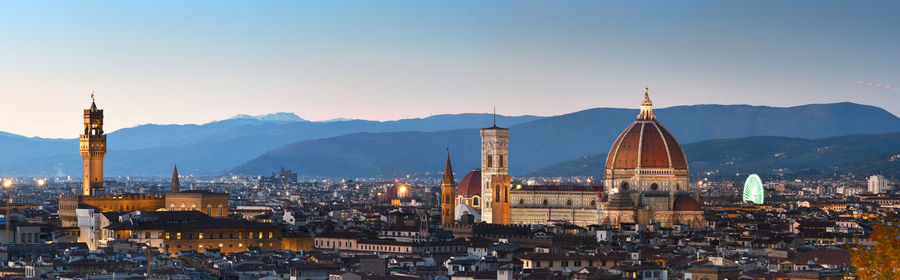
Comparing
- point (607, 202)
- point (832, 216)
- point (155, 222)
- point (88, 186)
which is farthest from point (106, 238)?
point (832, 216)

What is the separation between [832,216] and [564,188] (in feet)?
87.8

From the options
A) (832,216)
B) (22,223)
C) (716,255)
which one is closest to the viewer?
(716,255)

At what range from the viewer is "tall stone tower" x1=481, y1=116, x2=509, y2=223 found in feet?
459

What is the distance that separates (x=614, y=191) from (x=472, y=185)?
18907 millimetres

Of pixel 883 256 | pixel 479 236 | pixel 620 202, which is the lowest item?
pixel 479 236

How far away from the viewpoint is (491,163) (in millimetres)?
141500

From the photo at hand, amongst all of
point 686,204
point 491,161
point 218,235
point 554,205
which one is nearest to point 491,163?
point 491,161

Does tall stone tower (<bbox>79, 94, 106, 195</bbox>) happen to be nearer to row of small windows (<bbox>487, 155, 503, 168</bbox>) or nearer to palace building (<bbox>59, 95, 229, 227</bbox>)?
palace building (<bbox>59, 95, 229, 227</bbox>)

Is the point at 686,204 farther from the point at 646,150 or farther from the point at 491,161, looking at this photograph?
the point at 491,161

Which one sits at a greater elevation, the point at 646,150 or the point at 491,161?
the point at 646,150

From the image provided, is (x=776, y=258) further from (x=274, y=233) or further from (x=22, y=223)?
(x=22, y=223)

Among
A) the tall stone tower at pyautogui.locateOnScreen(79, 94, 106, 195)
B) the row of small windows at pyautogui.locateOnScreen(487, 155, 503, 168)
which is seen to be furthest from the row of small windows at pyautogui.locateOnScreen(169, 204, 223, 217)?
the row of small windows at pyautogui.locateOnScreen(487, 155, 503, 168)

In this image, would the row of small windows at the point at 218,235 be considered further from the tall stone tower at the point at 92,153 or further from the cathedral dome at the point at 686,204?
the cathedral dome at the point at 686,204

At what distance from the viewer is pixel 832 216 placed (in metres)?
152
